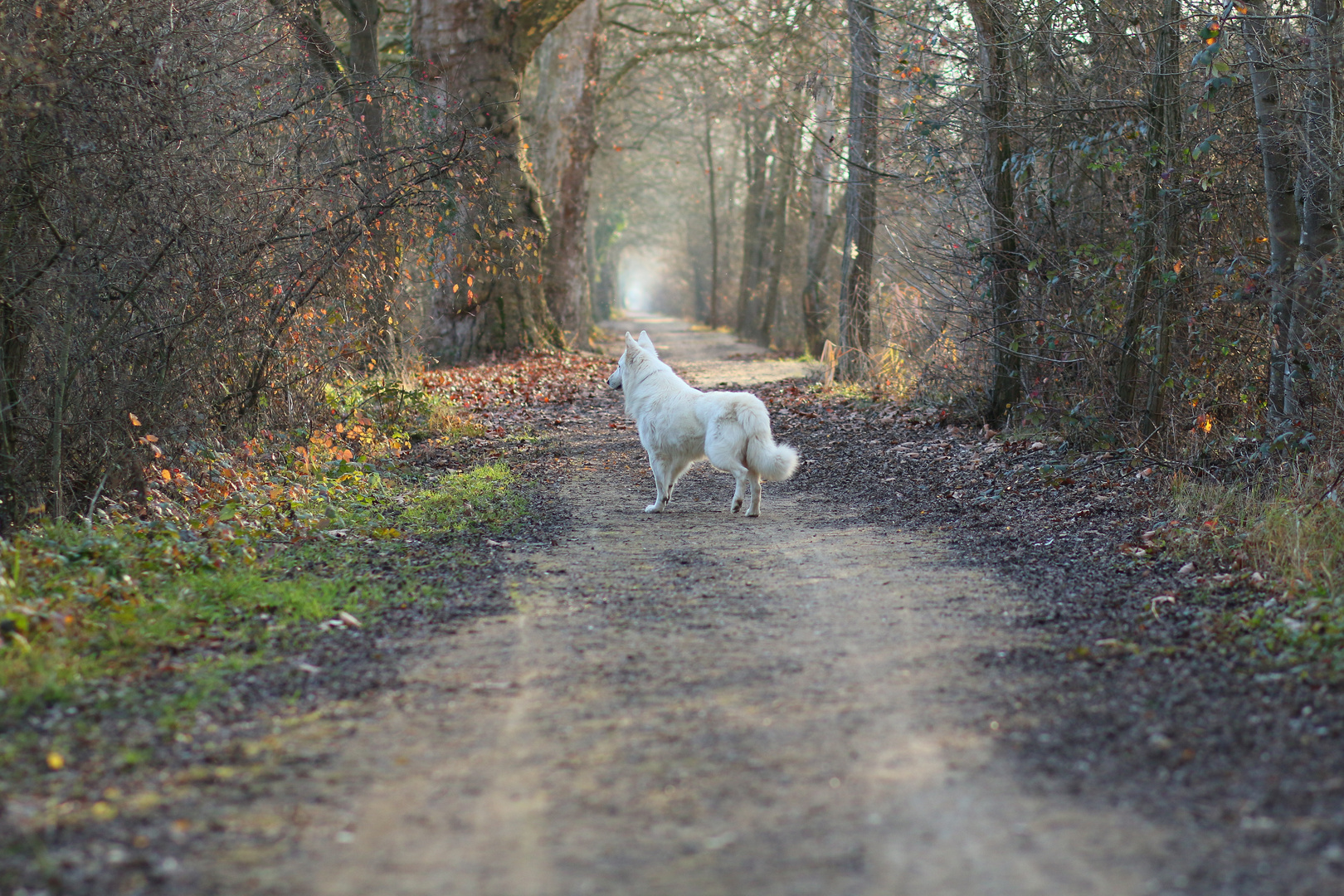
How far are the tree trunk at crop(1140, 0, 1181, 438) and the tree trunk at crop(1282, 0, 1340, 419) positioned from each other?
964 millimetres

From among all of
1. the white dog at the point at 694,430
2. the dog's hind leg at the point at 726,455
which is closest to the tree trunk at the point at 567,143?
the white dog at the point at 694,430

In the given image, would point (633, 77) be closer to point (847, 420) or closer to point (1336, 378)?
point (847, 420)

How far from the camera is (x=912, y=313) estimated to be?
1391 centimetres

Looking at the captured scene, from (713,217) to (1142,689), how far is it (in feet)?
122

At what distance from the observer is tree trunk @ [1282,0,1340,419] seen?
722 centimetres

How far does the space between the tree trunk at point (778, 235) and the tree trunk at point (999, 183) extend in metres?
17.9

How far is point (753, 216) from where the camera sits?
3494 cm

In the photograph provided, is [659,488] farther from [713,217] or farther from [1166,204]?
[713,217]

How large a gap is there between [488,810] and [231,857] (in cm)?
82

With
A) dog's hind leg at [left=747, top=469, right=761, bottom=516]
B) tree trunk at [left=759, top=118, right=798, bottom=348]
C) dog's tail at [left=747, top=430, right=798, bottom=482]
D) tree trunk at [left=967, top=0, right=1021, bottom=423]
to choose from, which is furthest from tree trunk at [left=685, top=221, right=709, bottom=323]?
dog's tail at [left=747, top=430, right=798, bottom=482]

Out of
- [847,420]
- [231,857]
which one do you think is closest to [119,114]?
[231,857]

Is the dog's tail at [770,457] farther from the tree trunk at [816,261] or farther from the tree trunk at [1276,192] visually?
the tree trunk at [816,261]

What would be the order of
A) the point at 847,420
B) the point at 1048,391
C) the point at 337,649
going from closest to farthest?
the point at 337,649 → the point at 1048,391 → the point at 847,420

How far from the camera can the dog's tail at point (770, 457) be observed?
26.4 feet
